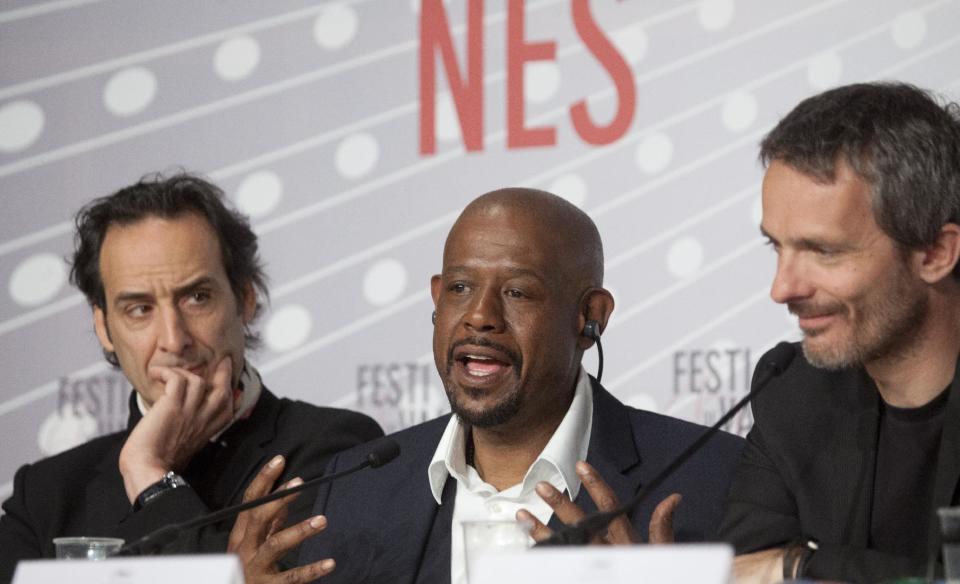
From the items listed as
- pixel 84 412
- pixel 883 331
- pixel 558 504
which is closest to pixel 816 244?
pixel 883 331

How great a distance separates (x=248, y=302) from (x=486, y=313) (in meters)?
1.16

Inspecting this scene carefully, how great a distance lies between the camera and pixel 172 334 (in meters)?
3.63

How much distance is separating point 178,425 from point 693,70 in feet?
5.55

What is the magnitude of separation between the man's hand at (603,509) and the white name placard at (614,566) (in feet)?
2.37

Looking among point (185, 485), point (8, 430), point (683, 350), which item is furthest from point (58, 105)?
point (683, 350)

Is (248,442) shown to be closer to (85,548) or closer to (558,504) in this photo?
(85,548)

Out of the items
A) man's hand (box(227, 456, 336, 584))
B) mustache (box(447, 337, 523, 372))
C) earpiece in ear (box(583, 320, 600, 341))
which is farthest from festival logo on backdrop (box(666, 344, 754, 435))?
man's hand (box(227, 456, 336, 584))

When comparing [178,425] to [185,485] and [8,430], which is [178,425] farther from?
[8,430]

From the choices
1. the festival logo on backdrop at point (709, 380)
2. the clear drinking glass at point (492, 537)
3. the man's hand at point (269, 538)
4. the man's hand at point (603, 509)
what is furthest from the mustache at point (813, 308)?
the festival logo on backdrop at point (709, 380)

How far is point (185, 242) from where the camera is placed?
3.75m

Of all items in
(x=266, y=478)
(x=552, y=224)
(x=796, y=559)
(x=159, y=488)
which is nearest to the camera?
(x=796, y=559)

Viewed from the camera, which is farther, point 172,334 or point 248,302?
point 248,302

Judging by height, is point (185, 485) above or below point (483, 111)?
below

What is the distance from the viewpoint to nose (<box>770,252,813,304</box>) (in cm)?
268
